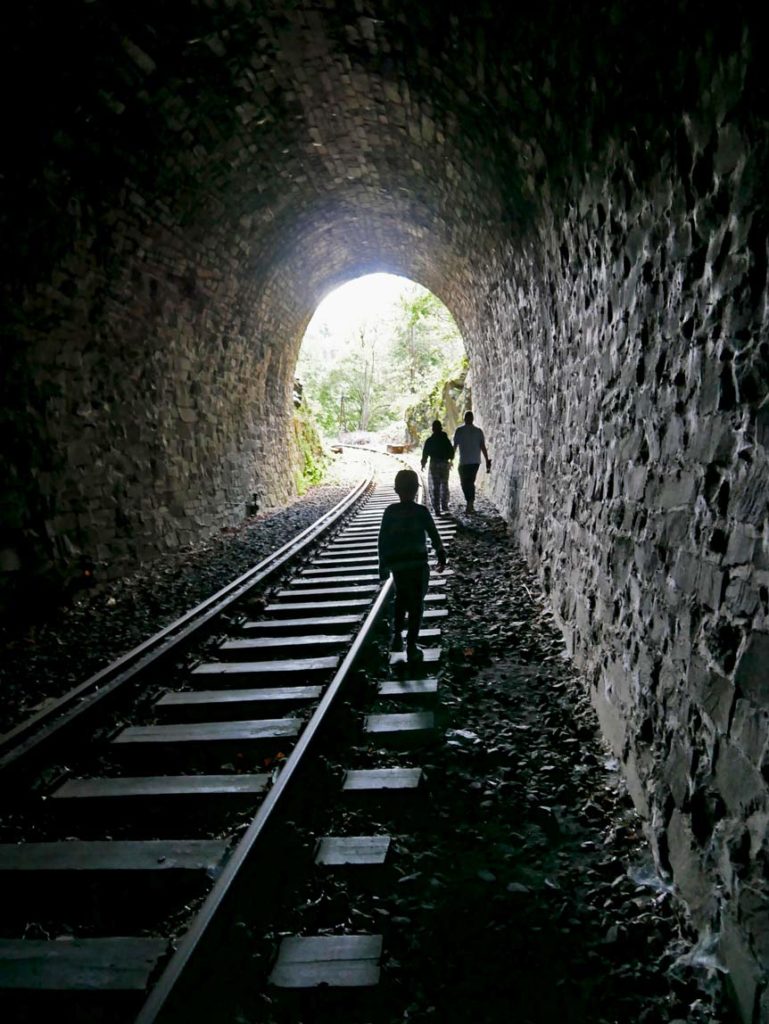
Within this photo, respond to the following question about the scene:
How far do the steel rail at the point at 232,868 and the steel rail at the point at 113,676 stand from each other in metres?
1.43

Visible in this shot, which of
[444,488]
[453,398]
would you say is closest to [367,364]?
[453,398]

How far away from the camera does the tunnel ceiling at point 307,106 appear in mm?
3785

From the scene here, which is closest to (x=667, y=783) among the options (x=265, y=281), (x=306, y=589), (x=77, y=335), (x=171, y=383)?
(x=306, y=589)

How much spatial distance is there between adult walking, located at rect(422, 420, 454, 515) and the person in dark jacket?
6034 millimetres


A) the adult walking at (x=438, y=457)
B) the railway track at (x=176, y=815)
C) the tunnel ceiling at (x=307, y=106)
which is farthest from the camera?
the adult walking at (x=438, y=457)

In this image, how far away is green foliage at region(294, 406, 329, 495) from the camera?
766 inches

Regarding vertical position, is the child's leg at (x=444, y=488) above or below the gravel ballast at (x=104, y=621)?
above

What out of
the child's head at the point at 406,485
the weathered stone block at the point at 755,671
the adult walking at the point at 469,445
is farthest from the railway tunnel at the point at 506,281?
the child's head at the point at 406,485

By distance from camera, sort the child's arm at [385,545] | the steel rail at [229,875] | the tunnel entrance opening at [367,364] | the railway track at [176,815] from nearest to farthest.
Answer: the steel rail at [229,875] < the railway track at [176,815] < the child's arm at [385,545] < the tunnel entrance opening at [367,364]

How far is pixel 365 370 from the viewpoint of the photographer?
2153 inches

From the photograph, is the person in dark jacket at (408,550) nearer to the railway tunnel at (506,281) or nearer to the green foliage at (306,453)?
the railway tunnel at (506,281)

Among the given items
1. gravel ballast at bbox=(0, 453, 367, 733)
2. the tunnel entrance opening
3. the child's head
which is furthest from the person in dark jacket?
the tunnel entrance opening

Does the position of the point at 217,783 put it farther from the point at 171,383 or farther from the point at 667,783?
the point at 171,383

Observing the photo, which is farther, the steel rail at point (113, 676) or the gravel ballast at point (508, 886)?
the steel rail at point (113, 676)
